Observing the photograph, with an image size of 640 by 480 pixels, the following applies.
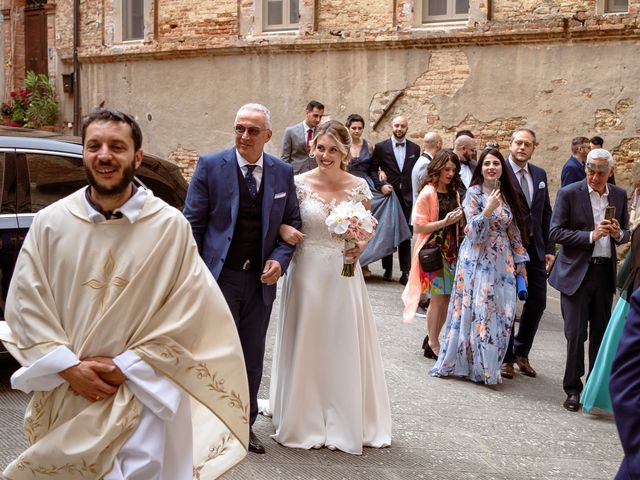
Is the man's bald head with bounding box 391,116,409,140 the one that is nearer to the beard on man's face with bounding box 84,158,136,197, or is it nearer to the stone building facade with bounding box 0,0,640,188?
the stone building facade with bounding box 0,0,640,188

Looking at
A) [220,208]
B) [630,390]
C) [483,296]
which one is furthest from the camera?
[483,296]

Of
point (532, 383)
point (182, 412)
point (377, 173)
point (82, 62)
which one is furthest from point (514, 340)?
point (82, 62)

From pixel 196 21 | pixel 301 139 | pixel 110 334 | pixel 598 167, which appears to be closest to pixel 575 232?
pixel 598 167

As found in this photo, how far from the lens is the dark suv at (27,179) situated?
Result: 700 cm

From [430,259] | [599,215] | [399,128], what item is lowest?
[430,259]

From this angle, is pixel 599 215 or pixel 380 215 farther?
pixel 380 215

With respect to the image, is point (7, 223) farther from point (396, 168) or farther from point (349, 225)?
point (396, 168)

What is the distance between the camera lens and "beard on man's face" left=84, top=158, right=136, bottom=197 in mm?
3609

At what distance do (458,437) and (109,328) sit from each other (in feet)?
12.0

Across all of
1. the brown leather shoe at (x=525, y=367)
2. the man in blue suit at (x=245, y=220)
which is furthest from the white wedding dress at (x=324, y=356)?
the brown leather shoe at (x=525, y=367)

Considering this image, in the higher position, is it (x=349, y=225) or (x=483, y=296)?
(x=349, y=225)

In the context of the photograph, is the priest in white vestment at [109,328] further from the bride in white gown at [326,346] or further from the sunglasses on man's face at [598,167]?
the sunglasses on man's face at [598,167]

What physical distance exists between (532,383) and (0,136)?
4986 mm

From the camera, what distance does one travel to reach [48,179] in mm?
7387
